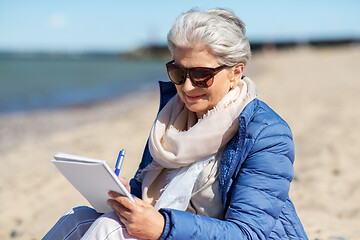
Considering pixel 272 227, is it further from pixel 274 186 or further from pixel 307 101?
pixel 307 101

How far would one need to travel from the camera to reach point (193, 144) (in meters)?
1.99

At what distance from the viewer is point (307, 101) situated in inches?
411

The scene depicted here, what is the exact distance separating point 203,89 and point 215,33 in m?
0.29

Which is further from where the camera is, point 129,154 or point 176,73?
point 129,154

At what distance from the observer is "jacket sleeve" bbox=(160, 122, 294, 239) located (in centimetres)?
169

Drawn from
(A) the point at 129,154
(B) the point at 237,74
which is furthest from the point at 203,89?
(A) the point at 129,154

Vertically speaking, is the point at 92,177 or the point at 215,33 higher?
the point at 215,33

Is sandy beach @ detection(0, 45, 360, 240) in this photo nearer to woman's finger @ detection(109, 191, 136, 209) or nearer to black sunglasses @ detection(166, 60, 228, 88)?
black sunglasses @ detection(166, 60, 228, 88)

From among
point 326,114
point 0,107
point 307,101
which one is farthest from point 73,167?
point 0,107

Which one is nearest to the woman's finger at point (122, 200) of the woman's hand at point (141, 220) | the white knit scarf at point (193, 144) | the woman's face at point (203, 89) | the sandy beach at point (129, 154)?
the woman's hand at point (141, 220)

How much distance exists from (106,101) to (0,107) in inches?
133

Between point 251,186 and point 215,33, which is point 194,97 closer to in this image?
point 215,33

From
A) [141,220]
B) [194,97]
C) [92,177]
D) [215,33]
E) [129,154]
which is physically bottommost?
[129,154]

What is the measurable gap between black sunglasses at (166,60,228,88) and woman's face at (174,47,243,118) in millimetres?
18
